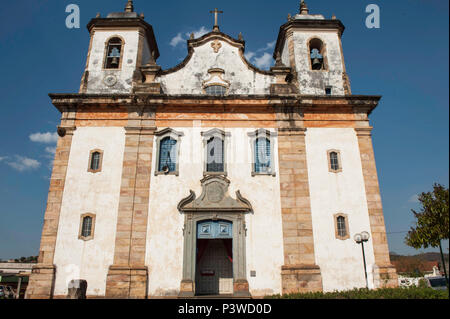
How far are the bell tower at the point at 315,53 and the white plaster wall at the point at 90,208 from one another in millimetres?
9696

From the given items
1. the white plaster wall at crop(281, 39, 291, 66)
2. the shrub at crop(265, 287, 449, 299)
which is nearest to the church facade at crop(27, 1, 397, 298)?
the white plaster wall at crop(281, 39, 291, 66)

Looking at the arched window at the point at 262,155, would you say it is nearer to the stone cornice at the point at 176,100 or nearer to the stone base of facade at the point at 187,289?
the stone cornice at the point at 176,100

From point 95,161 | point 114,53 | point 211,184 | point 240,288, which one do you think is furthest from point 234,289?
point 114,53

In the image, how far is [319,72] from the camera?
17875mm

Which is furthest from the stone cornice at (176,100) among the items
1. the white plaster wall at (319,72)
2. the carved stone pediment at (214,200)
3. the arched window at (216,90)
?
the carved stone pediment at (214,200)

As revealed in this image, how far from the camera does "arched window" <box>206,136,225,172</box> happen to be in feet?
51.1

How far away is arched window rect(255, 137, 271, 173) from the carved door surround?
1.65 metres

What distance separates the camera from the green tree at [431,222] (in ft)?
42.6

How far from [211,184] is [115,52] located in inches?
365

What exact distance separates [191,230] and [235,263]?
2296 mm

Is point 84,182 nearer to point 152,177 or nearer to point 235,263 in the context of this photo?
point 152,177

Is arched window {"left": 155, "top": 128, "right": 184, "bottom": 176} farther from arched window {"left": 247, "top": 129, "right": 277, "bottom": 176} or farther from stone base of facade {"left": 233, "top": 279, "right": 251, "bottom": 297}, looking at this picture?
stone base of facade {"left": 233, "top": 279, "right": 251, "bottom": 297}

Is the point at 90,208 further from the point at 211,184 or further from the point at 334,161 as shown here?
the point at 334,161
